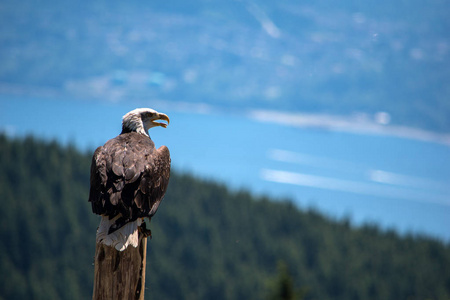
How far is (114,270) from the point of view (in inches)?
195

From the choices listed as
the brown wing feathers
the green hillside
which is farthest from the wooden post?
the green hillside

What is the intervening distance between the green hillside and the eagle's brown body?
5584cm

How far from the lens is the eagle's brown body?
5.52 meters

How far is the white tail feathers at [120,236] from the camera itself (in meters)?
5.02

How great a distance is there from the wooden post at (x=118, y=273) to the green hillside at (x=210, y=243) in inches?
2238

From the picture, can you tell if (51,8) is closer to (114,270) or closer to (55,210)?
(55,210)

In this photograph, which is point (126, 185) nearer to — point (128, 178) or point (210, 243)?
point (128, 178)

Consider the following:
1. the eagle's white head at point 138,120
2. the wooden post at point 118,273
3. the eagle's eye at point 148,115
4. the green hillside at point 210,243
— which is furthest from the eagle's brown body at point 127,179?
the green hillside at point 210,243

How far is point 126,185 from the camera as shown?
572 centimetres

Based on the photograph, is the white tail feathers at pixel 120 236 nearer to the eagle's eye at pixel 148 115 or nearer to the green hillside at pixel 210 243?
the eagle's eye at pixel 148 115

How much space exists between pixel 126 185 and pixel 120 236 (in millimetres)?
725

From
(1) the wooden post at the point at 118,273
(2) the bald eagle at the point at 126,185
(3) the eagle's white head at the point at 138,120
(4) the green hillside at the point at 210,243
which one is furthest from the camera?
(4) the green hillside at the point at 210,243

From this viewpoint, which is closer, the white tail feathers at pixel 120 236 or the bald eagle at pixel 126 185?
the white tail feathers at pixel 120 236

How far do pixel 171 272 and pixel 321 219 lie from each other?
22.2 m
